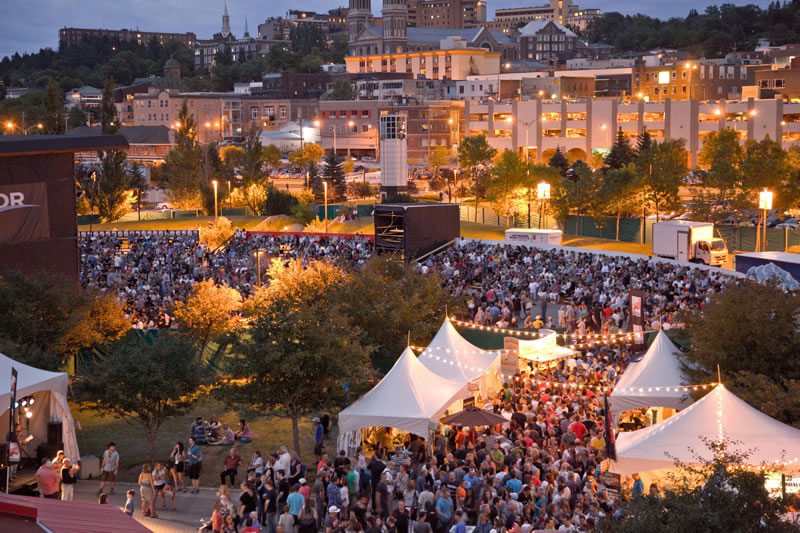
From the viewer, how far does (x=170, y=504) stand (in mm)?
16672

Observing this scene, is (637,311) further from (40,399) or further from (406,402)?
(40,399)

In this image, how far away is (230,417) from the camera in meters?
23.6

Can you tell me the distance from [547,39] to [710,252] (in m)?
157

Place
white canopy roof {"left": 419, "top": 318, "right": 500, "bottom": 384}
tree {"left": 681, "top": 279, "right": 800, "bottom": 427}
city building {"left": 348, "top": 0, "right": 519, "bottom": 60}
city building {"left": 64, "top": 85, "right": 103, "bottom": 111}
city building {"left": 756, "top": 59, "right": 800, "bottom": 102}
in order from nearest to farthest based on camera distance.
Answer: tree {"left": 681, "top": 279, "right": 800, "bottom": 427}
white canopy roof {"left": 419, "top": 318, "right": 500, "bottom": 384}
city building {"left": 756, "top": 59, "right": 800, "bottom": 102}
city building {"left": 64, "top": 85, "right": 103, "bottom": 111}
city building {"left": 348, "top": 0, "right": 519, "bottom": 60}

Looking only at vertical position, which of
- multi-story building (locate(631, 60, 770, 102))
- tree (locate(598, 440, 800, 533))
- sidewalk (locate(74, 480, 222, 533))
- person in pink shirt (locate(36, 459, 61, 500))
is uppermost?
multi-story building (locate(631, 60, 770, 102))

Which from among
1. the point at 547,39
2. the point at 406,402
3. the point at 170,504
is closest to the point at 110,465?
the point at 170,504

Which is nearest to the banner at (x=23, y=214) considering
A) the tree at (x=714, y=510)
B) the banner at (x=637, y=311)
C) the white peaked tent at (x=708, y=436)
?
the banner at (x=637, y=311)

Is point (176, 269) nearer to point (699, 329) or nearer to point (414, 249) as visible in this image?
point (414, 249)

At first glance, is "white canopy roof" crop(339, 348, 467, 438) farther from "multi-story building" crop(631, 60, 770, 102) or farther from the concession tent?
"multi-story building" crop(631, 60, 770, 102)

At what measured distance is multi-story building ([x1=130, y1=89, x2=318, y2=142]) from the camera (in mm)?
134625

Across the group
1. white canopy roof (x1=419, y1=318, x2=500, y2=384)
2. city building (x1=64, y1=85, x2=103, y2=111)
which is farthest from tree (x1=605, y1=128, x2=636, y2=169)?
city building (x1=64, y1=85, x2=103, y2=111)

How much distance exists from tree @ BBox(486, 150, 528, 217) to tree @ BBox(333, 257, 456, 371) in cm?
2739

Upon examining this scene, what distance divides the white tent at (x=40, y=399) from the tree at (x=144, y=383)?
0.59 metres

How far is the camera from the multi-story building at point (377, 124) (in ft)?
365
